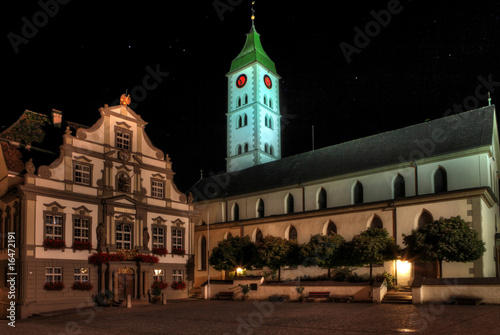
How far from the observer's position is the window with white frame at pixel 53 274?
100 ft

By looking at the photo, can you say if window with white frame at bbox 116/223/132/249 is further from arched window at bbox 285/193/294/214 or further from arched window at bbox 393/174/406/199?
arched window at bbox 393/174/406/199

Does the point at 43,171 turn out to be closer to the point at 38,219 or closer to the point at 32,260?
the point at 38,219

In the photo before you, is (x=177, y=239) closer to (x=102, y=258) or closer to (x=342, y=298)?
(x=102, y=258)

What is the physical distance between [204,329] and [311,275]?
21120 mm

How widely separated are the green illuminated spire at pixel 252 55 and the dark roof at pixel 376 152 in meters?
19.7

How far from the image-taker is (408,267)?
109 feet

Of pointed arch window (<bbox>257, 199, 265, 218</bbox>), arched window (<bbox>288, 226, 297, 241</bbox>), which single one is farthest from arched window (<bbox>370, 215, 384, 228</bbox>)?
pointed arch window (<bbox>257, 199, 265, 218</bbox>)

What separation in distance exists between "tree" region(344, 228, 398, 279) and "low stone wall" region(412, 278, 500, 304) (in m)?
5.41

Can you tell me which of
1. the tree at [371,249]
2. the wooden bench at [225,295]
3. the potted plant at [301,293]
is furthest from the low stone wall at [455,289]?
the wooden bench at [225,295]

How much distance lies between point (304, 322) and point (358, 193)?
73.2ft

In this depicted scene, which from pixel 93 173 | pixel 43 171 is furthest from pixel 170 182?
pixel 43 171

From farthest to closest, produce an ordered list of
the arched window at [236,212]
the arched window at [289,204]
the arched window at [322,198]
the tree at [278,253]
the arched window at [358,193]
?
the arched window at [236,212] → the arched window at [289,204] → the arched window at [322,198] → the arched window at [358,193] → the tree at [278,253]

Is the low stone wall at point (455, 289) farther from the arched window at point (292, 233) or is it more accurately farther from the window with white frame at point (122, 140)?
the window with white frame at point (122, 140)

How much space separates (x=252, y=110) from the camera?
62812mm
